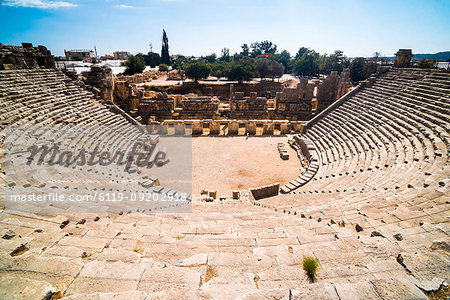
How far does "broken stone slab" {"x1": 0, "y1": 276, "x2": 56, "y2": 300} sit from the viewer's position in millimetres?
2098

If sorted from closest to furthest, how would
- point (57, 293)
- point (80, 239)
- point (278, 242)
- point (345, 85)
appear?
point (57, 293) < point (80, 239) < point (278, 242) < point (345, 85)

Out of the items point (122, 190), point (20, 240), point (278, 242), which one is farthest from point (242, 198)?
point (20, 240)

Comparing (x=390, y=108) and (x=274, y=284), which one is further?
(x=390, y=108)

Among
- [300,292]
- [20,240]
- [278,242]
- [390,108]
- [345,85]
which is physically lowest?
[278,242]

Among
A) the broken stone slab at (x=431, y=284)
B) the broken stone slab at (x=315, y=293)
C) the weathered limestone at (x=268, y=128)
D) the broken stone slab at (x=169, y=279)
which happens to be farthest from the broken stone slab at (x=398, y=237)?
the weathered limestone at (x=268, y=128)

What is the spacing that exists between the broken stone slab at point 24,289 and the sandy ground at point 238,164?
8.71m

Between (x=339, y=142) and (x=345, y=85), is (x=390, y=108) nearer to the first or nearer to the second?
(x=339, y=142)

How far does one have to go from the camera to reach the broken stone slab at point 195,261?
10.3 feet

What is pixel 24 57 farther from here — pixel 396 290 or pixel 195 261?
pixel 396 290

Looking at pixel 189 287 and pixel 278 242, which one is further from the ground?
pixel 189 287

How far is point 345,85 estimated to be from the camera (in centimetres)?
2048

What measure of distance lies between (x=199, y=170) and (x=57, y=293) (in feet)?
35.1

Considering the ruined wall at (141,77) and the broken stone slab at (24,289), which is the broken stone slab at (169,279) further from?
the ruined wall at (141,77)

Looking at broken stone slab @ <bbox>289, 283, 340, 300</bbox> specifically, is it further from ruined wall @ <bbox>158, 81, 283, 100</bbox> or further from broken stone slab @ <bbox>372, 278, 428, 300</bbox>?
ruined wall @ <bbox>158, 81, 283, 100</bbox>
